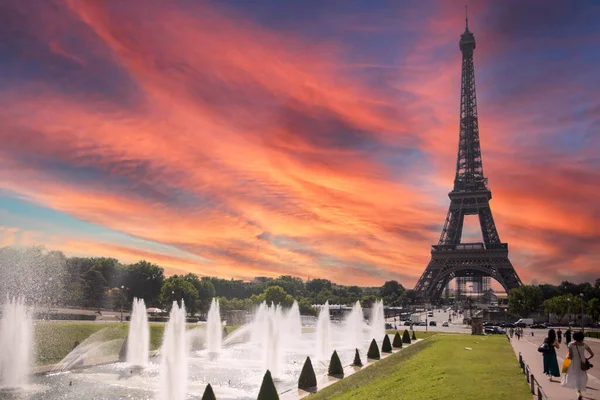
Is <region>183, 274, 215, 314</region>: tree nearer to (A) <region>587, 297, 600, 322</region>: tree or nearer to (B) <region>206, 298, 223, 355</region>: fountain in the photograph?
(B) <region>206, 298, 223, 355</region>: fountain

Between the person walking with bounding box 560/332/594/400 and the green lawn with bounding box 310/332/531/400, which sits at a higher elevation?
the person walking with bounding box 560/332/594/400

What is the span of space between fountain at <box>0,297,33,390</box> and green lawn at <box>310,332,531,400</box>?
21032 mm

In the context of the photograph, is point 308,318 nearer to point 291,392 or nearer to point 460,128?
point 460,128

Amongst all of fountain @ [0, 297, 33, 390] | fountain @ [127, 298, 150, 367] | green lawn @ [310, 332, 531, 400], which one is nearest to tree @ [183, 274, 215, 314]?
fountain @ [127, 298, 150, 367]

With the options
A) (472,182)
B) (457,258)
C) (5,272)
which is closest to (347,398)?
(5,272)

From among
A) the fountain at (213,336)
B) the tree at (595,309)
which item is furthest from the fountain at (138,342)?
the tree at (595,309)

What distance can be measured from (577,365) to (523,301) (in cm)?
9301

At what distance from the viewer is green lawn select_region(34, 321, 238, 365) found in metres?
45.9

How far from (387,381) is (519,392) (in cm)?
982

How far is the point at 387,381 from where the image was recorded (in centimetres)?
2905

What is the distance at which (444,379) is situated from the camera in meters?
25.0

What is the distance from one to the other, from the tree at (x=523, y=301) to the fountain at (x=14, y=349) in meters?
89.1

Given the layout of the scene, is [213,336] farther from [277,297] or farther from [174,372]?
[277,297]

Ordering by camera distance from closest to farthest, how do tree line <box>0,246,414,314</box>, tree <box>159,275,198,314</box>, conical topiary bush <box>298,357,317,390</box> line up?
1. conical topiary bush <box>298,357,317,390</box>
2. tree line <box>0,246,414,314</box>
3. tree <box>159,275,198,314</box>
